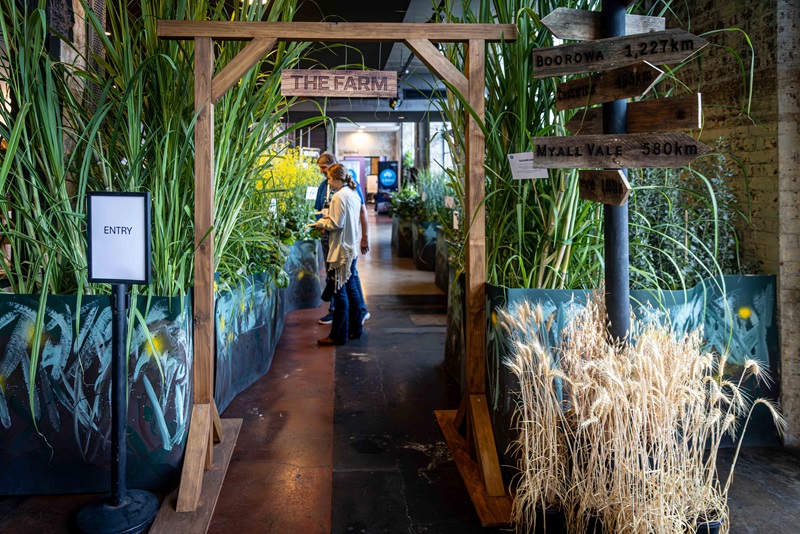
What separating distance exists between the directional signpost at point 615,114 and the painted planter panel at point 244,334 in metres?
1.84

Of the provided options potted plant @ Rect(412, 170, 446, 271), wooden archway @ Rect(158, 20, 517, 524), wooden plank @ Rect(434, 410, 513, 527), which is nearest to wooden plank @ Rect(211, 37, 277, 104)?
wooden archway @ Rect(158, 20, 517, 524)

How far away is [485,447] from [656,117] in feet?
4.75

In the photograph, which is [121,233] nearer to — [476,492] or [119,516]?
[119,516]

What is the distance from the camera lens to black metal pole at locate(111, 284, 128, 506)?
2.29 meters

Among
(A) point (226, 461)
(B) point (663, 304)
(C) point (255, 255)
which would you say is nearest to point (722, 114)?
(B) point (663, 304)

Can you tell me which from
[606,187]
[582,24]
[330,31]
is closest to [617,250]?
[606,187]

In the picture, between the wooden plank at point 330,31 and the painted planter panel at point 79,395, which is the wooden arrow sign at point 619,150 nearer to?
the wooden plank at point 330,31

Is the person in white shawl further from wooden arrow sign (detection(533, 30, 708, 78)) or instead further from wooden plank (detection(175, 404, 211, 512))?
wooden arrow sign (detection(533, 30, 708, 78))

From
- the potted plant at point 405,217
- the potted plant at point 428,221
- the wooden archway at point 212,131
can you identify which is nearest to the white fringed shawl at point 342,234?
the wooden archway at point 212,131

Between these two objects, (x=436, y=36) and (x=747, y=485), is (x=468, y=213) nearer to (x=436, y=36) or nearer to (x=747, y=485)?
(x=436, y=36)

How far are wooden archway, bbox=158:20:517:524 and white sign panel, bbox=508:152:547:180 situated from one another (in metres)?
0.17

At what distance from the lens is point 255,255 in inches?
162

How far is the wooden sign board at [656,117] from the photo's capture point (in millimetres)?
1827

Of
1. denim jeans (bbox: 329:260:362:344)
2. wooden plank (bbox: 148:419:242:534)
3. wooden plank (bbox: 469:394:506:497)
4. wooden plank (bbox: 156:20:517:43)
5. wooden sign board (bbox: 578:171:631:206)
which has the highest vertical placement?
wooden plank (bbox: 156:20:517:43)
